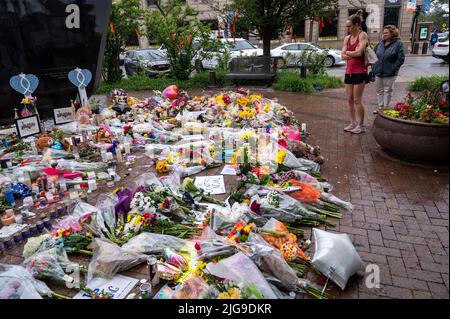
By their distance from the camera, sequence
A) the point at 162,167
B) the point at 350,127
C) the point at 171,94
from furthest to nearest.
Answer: the point at 171,94
the point at 350,127
the point at 162,167

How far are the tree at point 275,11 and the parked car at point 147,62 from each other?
4635 mm

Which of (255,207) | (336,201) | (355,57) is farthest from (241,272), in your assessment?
(355,57)

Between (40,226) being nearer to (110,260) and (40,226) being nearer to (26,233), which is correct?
(26,233)

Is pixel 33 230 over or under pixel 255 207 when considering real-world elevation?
under

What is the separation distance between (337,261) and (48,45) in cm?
751

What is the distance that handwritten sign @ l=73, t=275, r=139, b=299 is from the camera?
105 inches

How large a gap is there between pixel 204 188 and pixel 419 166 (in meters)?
2.88

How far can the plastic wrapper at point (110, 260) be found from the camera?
2843 mm

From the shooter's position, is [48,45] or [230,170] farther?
[48,45]

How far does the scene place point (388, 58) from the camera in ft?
21.2

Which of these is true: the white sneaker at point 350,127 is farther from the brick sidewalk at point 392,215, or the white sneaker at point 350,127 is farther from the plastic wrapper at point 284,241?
the plastic wrapper at point 284,241

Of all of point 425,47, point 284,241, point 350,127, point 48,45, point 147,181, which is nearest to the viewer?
point 284,241

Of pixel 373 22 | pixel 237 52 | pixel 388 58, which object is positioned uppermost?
pixel 373 22

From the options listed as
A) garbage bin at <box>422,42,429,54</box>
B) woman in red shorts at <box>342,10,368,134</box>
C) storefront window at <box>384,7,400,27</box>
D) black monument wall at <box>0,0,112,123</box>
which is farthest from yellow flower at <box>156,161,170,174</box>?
storefront window at <box>384,7,400,27</box>
